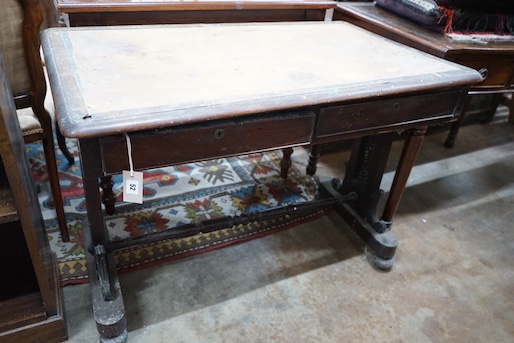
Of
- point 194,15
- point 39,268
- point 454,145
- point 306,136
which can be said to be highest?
point 194,15

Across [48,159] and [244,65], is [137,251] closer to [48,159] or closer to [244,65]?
[48,159]

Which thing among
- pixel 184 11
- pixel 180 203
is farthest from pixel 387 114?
pixel 180 203

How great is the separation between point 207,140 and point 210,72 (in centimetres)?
23

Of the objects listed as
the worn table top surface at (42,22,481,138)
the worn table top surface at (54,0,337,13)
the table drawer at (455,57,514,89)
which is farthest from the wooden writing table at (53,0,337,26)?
the table drawer at (455,57,514,89)

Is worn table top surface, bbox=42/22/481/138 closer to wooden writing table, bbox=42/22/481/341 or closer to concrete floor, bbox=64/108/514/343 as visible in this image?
wooden writing table, bbox=42/22/481/341

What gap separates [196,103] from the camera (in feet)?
3.37

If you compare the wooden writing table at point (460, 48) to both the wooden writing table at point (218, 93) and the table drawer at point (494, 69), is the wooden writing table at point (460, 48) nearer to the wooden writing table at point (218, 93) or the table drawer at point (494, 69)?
the table drawer at point (494, 69)

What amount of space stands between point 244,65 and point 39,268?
0.83 meters

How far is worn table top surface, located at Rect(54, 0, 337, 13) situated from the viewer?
5.09ft

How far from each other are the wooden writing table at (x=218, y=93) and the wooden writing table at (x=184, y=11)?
20cm

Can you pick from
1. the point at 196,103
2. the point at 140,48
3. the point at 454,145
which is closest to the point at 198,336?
the point at 196,103

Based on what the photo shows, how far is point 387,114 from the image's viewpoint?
133cm

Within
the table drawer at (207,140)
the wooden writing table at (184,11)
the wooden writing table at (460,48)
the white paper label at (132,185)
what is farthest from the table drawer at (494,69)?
the white paper label at (132,185)

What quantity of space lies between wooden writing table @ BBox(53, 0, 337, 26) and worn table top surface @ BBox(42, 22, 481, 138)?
0.65 feet
